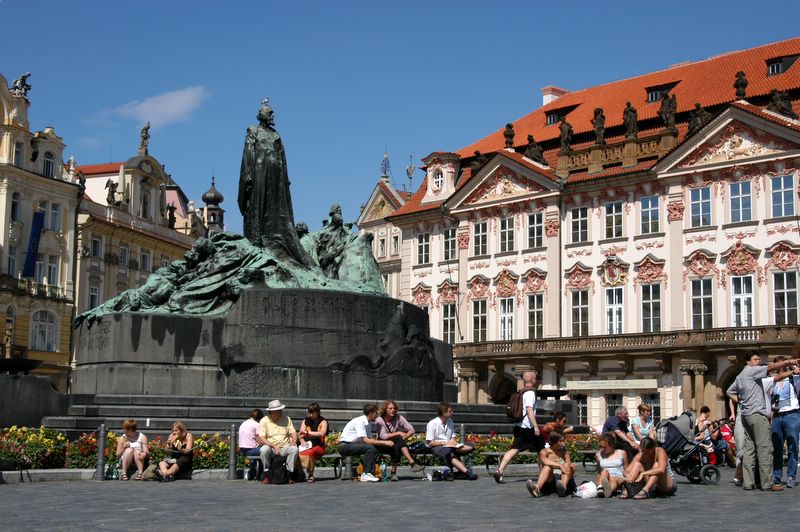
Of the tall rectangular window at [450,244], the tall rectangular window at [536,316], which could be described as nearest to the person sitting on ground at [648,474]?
the tall rectangular window at [536,316]

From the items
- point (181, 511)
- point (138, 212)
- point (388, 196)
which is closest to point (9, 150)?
point (138, 212)

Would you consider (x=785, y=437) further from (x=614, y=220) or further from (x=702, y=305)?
(x=614, y=220)

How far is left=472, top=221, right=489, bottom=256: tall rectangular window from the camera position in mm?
48469

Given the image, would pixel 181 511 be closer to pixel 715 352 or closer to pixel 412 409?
pixel 412 409

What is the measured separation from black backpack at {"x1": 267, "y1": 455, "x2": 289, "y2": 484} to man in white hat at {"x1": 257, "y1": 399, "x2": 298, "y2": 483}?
5 cm

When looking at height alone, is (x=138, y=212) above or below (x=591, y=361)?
above

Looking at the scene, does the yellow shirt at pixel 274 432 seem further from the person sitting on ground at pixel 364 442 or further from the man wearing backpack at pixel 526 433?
the man wearing backpack at pixel 526 433

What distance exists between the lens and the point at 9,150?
52.4m

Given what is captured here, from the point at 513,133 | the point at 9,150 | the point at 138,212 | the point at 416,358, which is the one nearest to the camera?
the point at 416,358

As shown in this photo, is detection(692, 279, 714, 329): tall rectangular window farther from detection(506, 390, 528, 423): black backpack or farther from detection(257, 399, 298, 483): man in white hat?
detection(257, 399, 298, 483): man in white hat

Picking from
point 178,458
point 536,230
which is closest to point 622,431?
point 178,458

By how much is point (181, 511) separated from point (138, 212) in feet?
178

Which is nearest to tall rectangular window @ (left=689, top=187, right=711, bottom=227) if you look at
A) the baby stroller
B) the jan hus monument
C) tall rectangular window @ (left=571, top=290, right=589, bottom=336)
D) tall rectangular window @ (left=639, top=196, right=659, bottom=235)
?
tall rectangular window @ (left=639, top=196, right=659, bottom=235)

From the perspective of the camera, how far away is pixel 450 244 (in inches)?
1965
